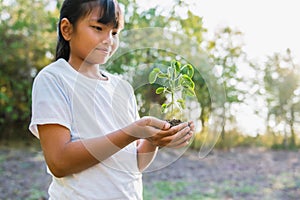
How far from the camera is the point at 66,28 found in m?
0.88

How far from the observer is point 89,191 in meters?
0.80

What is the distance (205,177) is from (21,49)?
2.36 m

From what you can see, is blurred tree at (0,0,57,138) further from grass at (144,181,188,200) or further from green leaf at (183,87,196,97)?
green leaf at (183,87,196,97)

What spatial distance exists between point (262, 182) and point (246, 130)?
4.31ft

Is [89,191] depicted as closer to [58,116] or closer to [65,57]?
[58,116]

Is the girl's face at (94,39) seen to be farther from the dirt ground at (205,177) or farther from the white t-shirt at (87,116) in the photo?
the dirt ground at (205,177)

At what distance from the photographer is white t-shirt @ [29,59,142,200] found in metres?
0.79

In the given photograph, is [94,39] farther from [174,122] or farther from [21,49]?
[21,49]

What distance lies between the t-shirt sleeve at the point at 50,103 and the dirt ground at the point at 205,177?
2.27m

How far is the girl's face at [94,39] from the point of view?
84 cm

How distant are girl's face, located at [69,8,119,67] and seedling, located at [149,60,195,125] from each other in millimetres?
94

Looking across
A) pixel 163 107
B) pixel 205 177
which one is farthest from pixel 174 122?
pixel 205 177

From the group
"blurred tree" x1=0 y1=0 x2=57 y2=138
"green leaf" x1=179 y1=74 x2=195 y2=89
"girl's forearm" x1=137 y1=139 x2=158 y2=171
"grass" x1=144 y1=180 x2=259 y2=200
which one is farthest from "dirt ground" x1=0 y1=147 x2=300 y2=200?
"green leaf" x1=179 y1=74 x2=195 y2=89

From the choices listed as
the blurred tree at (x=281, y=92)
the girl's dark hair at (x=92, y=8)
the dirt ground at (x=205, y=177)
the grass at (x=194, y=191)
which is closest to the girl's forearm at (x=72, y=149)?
the girl's dark hair at (x=92, y=8)
